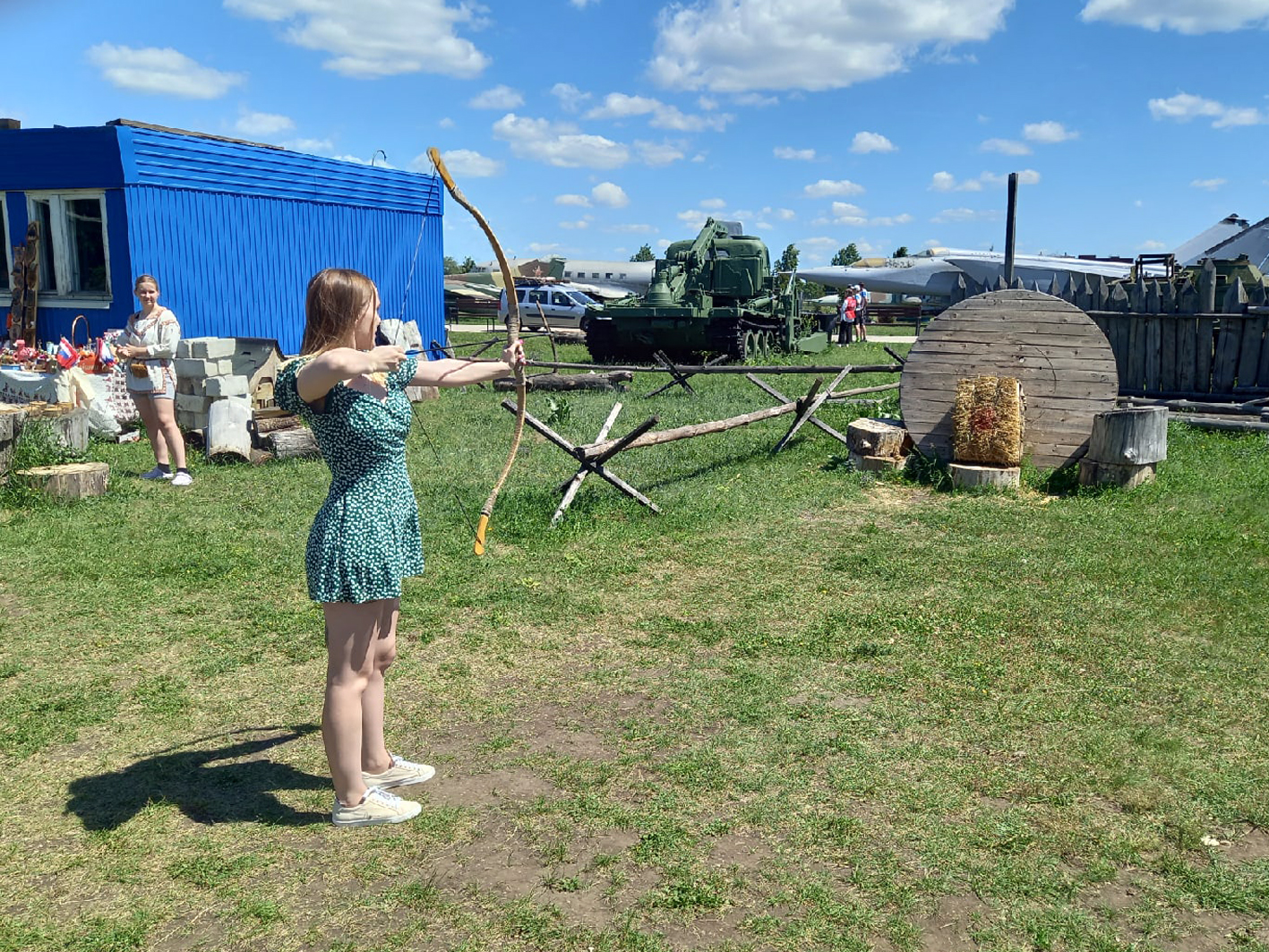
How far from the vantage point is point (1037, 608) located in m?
6.20

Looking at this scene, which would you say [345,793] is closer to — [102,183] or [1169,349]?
[102,183]

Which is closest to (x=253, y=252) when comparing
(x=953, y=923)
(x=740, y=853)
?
(x=740, y=853)

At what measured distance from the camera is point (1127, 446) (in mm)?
8984

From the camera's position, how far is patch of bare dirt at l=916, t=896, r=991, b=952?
3.13 metres

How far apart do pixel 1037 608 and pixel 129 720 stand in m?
5.06

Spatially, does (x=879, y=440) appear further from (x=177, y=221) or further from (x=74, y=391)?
(x=177, y=221)

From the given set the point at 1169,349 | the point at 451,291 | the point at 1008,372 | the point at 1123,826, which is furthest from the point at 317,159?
the point at 451,291

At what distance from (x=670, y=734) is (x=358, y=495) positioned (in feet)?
6.08

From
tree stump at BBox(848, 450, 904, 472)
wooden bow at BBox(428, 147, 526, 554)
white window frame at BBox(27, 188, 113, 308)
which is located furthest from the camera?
white window frame at BBox(27, 188, 113, 308)

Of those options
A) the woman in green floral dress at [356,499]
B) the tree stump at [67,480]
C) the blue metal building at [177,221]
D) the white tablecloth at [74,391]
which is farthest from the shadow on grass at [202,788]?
the blue metal building at [177,221]

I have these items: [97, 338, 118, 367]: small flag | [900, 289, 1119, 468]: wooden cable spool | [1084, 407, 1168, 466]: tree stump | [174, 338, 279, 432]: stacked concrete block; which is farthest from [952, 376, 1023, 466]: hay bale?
[97, 338, 118, 367]: small flag

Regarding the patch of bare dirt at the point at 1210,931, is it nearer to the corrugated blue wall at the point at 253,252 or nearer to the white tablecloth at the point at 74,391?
the corrugated blue wall at the point at 253,252

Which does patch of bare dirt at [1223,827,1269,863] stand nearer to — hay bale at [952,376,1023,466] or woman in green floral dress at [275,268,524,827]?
woman in green floral dress at [275,268,524,827]

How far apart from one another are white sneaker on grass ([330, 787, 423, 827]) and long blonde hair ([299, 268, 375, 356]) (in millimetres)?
1690
